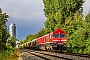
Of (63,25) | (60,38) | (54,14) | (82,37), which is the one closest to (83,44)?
(82,37)

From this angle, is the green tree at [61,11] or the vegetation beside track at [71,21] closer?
the vegetation beside track at [71,21]

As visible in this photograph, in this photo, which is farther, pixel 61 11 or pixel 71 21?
pixel 61 11

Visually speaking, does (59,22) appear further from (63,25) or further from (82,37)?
(82,37)

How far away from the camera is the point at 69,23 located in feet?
142

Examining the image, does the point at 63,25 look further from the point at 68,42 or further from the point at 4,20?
the point at 4,20

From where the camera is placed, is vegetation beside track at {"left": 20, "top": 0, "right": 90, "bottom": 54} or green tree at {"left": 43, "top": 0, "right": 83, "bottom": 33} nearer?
vegetation beside track at {"left": 20, "top": 0, "right": 90, "bottom": 54}

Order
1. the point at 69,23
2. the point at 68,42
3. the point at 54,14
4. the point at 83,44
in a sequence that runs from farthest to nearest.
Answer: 1. the point at 54,14
2. the point at 69,23
3. the point at 68,42
4. the point at 83,44

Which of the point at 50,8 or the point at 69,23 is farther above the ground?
the point at 50,8

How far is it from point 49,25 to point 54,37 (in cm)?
1848

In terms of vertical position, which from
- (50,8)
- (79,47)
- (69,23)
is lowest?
(79,47)

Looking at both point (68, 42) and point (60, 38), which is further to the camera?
point (68, 42)

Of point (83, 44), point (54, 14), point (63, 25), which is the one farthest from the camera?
point (54, 14)

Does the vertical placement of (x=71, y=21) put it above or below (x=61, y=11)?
below

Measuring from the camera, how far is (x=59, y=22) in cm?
4731
